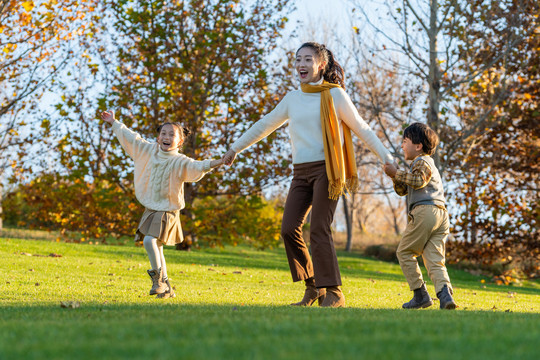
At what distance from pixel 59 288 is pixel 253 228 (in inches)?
445

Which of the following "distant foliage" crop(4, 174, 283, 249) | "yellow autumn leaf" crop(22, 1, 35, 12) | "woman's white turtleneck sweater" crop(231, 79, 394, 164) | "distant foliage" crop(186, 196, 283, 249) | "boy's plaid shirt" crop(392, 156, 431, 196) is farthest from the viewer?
"distant foliage" crop(186, 196, 283, 249)

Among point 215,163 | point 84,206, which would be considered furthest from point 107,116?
point 84,206

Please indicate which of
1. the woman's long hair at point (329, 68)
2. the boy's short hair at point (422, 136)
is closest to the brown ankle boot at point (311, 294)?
the boy's short hair at point (422, 136)

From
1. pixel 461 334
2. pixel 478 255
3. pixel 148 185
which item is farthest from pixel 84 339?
pixel 478 255

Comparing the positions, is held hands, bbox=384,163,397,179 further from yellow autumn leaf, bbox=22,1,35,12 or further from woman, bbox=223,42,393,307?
yellow autumn leaf, bbox=22,1,35,12

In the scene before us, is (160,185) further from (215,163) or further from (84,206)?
(84,206)

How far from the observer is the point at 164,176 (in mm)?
6676

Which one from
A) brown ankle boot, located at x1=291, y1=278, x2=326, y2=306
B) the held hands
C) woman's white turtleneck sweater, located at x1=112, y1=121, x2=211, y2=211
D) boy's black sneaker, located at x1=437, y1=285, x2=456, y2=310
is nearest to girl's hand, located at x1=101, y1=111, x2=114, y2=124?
woman's white turtleneck sweater, located at x1=112, y1=121, x2=211, y2=211

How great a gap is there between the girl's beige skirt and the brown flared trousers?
A: 135 cm

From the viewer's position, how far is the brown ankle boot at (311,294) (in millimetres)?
5938

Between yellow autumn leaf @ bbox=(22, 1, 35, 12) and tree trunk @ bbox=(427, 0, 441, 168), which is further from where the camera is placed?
tree trunk @ bbox=(427, 0, 441, 168)

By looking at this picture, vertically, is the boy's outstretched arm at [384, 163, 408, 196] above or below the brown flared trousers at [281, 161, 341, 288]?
above

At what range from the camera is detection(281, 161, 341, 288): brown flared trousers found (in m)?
5.73

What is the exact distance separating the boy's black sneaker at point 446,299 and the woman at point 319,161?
995 mm
